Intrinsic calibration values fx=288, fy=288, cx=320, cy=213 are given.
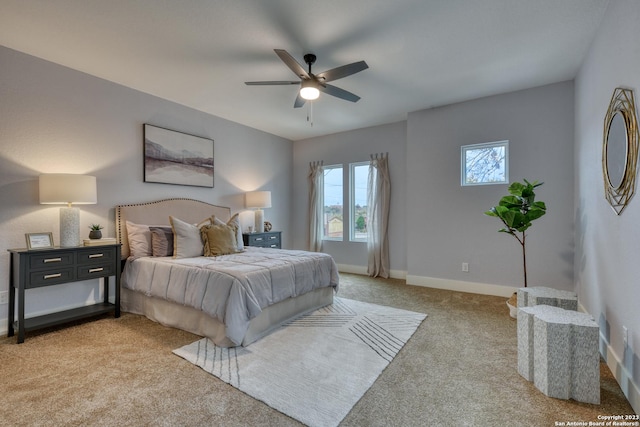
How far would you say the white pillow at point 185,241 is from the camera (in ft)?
11.0

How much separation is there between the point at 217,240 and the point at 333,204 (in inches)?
114

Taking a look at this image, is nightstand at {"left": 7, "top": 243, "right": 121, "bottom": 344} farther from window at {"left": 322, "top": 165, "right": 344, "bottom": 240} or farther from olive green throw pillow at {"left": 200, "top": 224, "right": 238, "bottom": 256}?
window at {"left": 322, "top": 165, "right": 344, "bottom": 240}

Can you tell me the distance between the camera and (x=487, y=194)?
4059mm

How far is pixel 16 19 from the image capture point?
2.37 meters

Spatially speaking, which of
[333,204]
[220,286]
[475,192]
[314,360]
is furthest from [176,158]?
[475,192]

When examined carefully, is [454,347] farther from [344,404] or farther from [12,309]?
[12,309]

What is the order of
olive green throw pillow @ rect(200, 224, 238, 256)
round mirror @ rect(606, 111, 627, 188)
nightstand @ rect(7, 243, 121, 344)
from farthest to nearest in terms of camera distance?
olive green throw pillow @ rect(200, 224, 238, 256) < nightstand @ rect(7, 243, 121, 344) < round mirror @ rect(606, 111, 627, 188)

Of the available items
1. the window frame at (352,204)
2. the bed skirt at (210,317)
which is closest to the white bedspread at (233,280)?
the bed skirt at (210,317)

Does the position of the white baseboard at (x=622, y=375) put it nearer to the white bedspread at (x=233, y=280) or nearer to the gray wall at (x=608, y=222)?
the gray wall at (x=608, y=222)

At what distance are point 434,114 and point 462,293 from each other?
8.89ft

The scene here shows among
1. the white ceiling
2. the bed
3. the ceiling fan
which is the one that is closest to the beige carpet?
the bed

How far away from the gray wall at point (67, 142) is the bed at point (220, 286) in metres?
0.35

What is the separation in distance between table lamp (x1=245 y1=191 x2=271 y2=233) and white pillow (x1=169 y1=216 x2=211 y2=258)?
156 cm

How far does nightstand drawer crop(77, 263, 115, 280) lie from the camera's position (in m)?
2.91
